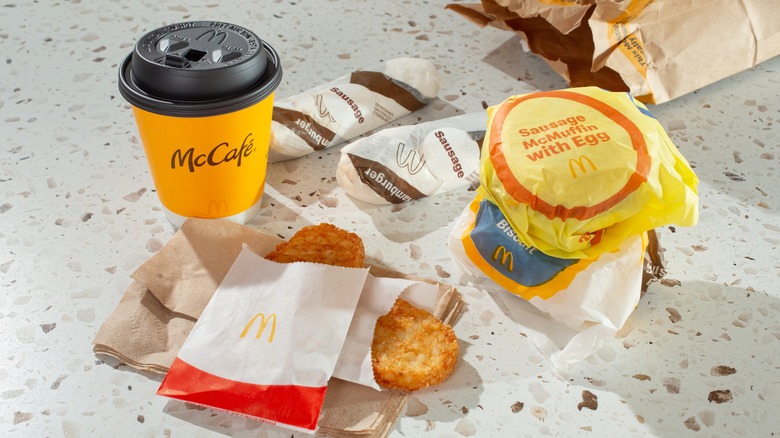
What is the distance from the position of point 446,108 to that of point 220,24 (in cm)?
44

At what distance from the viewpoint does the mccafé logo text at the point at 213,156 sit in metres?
0.86

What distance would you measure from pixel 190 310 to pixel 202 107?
23 cm

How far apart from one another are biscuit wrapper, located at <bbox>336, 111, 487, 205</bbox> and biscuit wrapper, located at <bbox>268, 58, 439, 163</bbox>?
8cm

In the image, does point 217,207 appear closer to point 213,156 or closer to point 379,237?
point 213,156

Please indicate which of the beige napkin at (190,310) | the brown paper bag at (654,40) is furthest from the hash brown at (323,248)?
the brown paper bag at (654,40)

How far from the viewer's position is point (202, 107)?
804 millimetres

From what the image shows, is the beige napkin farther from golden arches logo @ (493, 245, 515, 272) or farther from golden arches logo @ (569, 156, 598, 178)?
golden arches logo @ (569, 156, 598, 178)

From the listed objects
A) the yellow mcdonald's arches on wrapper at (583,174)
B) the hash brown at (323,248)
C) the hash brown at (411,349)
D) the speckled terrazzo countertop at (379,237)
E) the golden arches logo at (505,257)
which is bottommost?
the speckled terrazzo countertop at (379,237)

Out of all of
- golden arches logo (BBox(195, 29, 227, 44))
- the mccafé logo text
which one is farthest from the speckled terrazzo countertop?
golden arches logo (BBox(195, 29, 227, 44))

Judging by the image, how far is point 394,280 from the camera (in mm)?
858

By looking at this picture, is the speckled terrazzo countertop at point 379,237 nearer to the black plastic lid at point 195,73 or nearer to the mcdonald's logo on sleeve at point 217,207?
the mcdonald's logo on sleeve at point 217,207

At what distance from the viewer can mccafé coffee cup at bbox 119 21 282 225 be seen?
81cm

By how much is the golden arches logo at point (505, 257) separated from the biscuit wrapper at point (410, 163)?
19cm

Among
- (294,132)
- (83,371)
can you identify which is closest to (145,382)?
(83,371)
